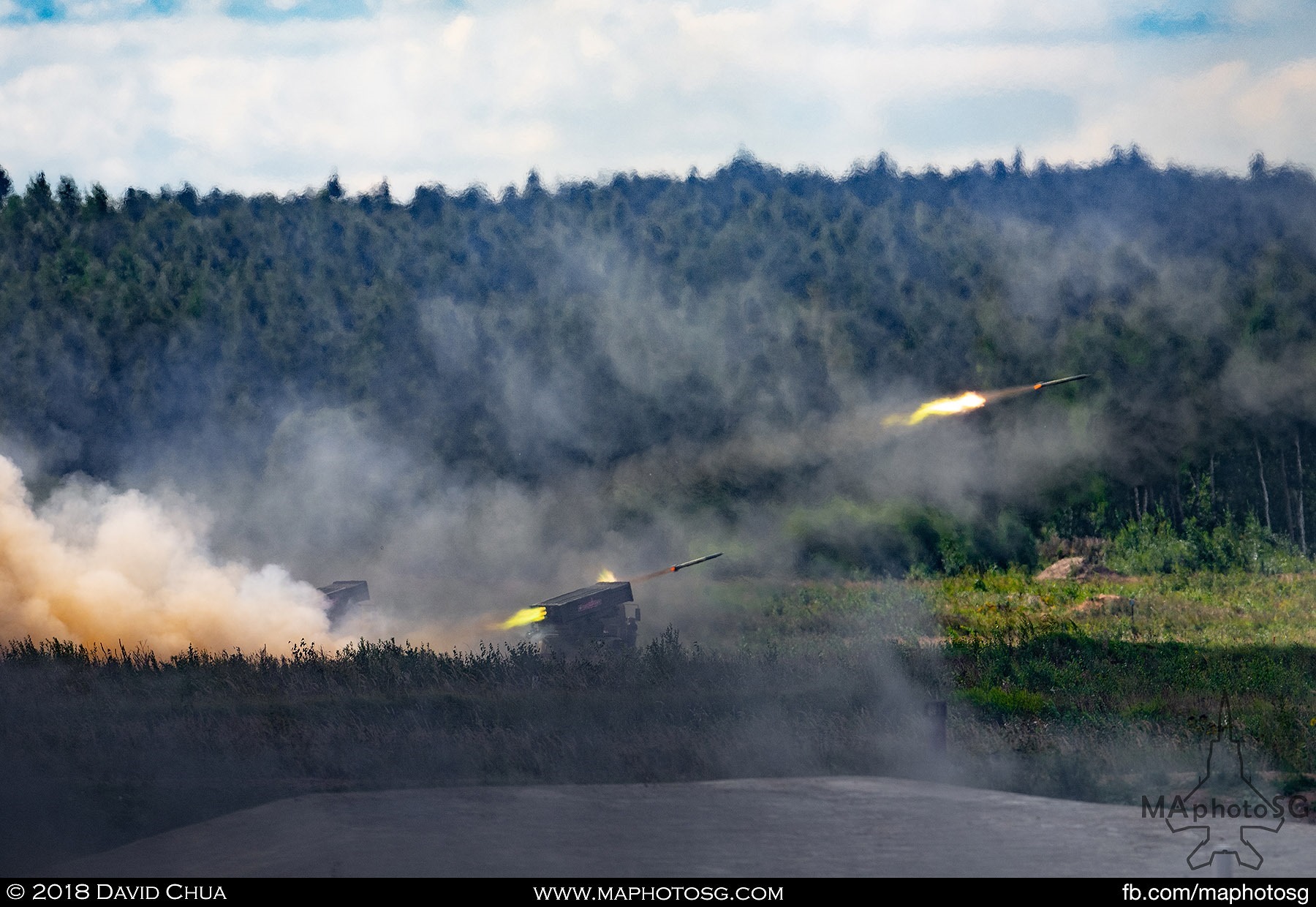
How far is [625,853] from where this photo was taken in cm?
1209

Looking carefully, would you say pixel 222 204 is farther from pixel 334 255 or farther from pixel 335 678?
pixel 335 678

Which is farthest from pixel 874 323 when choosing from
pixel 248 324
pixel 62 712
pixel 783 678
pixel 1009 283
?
pixel 62 712

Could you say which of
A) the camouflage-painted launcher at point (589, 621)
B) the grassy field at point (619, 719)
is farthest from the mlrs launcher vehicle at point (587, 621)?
the grassy field at point (619, 719)

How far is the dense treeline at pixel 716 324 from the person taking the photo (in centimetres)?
4497

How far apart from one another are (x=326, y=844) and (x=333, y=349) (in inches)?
1872

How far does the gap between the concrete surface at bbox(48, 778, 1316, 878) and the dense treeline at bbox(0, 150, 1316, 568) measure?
25.8m

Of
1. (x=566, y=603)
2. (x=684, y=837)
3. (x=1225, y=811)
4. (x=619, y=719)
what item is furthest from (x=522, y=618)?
(x=1225, y=811)

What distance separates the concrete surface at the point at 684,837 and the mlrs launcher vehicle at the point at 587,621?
9048 mm

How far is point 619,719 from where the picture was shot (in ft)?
57.2

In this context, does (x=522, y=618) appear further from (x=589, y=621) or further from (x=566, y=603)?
(x=566, y=603)

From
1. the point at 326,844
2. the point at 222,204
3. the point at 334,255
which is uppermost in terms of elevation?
the point at 222,204

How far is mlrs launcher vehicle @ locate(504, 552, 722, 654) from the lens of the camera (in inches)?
947

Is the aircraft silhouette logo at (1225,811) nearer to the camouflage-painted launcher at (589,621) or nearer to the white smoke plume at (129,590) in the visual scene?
the camouflage-painted launcher at (589,621)

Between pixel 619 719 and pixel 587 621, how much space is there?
23.7 feet
